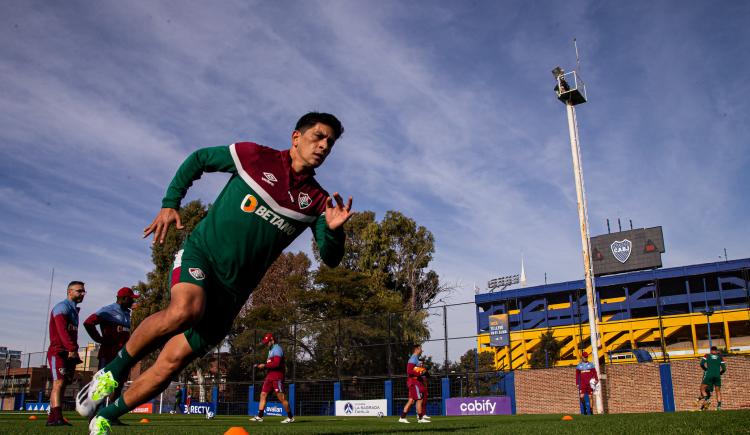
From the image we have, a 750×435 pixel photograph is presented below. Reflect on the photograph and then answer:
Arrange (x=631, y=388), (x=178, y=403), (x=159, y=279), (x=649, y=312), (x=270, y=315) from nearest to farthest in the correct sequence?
1. (x=631, y=388)
2. (x=178, y=403)
3. (x=159, y=279)
4. (x=270, y=315)
5. (x=649, y=312)

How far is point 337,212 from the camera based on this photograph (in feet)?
13.6

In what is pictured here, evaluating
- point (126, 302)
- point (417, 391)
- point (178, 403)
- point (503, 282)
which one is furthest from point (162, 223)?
point (503, 282)

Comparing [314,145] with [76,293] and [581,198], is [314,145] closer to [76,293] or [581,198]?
[76,293]

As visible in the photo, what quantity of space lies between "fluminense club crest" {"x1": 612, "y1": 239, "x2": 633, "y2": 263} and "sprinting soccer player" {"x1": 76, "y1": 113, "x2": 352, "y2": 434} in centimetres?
5254

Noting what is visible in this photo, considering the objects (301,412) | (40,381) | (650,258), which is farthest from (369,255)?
(650,258)

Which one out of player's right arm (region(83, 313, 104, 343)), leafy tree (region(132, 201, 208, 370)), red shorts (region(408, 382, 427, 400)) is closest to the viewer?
player's right arm (region(83, 313, 104, 343))

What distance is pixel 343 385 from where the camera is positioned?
27734mm

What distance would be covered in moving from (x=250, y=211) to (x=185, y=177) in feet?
1.73

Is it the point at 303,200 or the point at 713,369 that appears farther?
the point at 713,369

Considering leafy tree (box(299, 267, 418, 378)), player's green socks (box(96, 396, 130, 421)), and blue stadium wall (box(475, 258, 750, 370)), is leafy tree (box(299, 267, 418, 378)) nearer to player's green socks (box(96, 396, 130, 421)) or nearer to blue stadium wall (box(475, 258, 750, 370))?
blue stadium wall (box(475, 258, 750, 370))

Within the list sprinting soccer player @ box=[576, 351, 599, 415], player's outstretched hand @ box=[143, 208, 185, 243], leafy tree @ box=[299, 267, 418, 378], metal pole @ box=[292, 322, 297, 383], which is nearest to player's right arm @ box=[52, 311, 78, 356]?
player's outstretched hand @ box=[143, 208, 185, 243]

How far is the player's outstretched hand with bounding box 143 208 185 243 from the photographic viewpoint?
372cm

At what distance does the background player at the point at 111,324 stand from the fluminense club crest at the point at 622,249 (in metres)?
49.7

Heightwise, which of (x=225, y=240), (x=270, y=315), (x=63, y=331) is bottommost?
(x=63, y=331)
